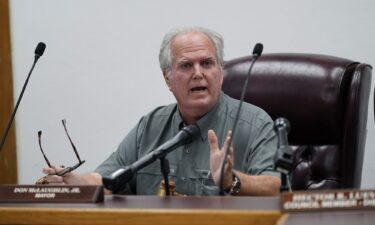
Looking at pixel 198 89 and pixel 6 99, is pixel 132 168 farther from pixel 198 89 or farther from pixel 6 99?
pixel 6 99

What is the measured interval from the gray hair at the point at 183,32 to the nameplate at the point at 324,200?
1.12 metres

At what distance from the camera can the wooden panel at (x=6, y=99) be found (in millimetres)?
3189

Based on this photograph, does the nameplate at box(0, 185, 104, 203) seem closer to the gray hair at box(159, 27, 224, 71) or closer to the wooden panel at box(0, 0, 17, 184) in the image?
the gray hair at box(159, 27, 224, 71)

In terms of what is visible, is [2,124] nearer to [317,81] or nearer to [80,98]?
[80,98]

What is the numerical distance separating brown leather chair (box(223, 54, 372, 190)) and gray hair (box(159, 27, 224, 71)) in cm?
13

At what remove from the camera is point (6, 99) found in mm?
3213

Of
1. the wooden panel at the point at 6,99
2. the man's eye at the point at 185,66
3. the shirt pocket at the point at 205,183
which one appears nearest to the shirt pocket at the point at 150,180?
the shirt pocket at the point at 205,183

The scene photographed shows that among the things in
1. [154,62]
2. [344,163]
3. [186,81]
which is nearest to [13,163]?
[154,62]

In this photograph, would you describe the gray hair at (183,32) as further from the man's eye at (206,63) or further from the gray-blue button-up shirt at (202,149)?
the gray-blue button-up shirt at (202,149)

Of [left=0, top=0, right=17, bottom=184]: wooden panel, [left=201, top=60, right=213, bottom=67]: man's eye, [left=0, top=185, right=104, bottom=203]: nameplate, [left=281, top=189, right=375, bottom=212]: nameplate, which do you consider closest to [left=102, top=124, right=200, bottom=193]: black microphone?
[left=0, top=185, right=104, bottom=203]: nameplate

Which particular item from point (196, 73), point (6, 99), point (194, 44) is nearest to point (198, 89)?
point (196, 73)

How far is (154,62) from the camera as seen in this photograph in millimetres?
3021

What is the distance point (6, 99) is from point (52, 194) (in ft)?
6.65

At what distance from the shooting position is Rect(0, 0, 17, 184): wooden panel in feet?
10.5
